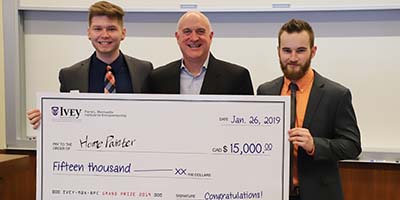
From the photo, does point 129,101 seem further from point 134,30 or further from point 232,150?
point 134,30

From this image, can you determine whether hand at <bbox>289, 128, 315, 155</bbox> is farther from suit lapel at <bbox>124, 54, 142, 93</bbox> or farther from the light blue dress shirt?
suit lapel at <bbox>124, 54, 142, 93</bbox>

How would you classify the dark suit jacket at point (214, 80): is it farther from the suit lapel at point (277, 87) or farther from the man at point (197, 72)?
the suit lapel at point (277, 87)

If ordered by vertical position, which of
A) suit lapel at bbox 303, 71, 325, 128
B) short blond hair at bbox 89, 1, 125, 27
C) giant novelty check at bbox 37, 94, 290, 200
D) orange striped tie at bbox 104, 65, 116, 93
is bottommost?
giant novelty check at bbox 37, 94, 290, 200

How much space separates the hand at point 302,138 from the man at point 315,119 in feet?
0.20

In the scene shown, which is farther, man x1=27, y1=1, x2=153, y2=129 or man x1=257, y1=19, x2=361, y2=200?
man x1=27, y1=1, x2=153, y2=129

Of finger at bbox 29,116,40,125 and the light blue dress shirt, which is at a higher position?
the light blue dress shirt

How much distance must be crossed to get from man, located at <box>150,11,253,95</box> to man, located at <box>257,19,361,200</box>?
323mm

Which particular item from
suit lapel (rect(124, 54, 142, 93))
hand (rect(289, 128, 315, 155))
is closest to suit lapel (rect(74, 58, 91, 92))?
suit lapel (rect(124, 54, 142, 93))

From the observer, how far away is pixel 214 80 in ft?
6.97

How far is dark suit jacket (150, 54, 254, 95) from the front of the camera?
2111 mm

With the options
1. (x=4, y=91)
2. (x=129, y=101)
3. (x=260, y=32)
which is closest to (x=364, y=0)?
(x=260, y=32)

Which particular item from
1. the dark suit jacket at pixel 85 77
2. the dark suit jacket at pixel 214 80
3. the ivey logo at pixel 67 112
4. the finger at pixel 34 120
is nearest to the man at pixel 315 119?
the dark suit jacket at pixel 214 80

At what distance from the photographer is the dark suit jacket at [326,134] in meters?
1.80

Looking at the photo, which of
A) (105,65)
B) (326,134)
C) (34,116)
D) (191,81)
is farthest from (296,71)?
(34,116)
